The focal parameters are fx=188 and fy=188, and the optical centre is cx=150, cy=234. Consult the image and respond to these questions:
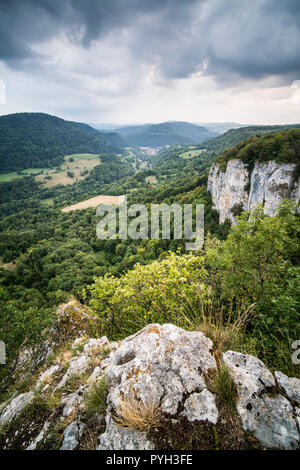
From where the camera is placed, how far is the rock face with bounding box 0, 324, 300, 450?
2834 mm

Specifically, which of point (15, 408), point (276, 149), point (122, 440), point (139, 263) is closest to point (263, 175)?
point (276, 149)

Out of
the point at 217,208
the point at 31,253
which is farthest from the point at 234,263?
the point at 31,253

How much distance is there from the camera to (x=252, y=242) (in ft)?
22.7

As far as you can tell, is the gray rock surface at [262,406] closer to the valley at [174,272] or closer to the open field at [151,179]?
the valley at [174,272]

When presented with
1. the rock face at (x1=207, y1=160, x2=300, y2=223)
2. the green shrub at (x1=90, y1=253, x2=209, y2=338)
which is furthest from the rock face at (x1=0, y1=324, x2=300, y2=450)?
the rock face at (x1=207, y1=160, x2=300, y2=223)

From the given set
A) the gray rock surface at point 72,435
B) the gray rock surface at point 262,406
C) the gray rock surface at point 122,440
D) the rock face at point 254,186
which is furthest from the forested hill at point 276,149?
the gray rock surface at point 72,435

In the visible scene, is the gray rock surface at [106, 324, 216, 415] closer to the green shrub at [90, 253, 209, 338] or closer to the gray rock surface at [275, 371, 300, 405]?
the gray rock surface at [275, 371, 300, 405]

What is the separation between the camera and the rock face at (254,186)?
40.1 metres

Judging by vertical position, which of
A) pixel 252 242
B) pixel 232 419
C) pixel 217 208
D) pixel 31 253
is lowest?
pixel 31 253

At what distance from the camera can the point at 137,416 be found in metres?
3.00

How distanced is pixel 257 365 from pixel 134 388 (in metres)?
2.32

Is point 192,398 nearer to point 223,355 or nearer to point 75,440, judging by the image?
point 223,355

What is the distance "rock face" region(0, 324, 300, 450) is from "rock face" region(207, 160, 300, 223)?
33537mm

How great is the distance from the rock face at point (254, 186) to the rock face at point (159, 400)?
3354cm
